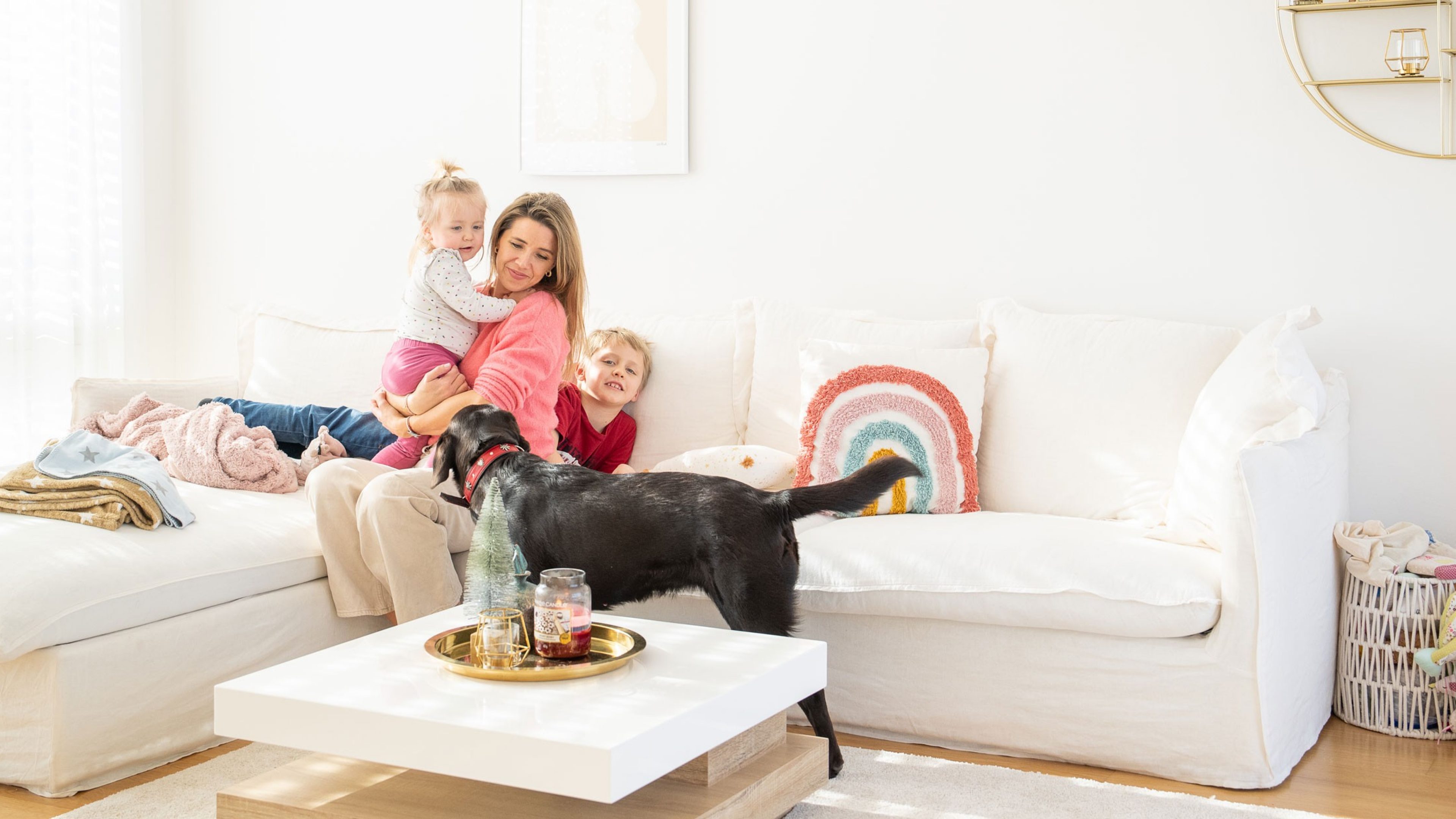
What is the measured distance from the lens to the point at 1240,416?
227 centimetres

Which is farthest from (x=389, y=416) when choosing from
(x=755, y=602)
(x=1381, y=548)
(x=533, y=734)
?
(x=1381, y=548)

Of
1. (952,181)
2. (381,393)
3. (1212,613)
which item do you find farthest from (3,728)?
(952,181)

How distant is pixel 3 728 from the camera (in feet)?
6.80

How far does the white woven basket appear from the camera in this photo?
94.0 inches

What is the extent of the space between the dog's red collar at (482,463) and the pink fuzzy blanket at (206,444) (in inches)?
34.9

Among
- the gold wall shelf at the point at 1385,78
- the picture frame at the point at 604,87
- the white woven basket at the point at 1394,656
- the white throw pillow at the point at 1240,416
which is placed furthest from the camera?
the picture frame at the point at 604,87

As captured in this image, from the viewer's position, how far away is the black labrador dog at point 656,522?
2.00 m

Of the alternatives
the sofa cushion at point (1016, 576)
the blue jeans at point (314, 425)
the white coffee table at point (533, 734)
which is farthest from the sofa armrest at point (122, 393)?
the sofa cushion at point (1016, 576)

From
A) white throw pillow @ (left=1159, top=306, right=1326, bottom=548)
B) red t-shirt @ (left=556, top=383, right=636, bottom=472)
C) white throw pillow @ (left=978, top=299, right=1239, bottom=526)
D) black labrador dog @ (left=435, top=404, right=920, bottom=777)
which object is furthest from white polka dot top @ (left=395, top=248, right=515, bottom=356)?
white throw pillow @ (left=1159, top=306, right=1326, bottom=548)

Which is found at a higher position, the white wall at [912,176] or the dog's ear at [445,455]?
the white wall at [912,176]

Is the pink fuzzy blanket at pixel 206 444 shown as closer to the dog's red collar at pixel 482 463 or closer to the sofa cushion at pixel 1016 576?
the dog's red collar at pixel 482 463

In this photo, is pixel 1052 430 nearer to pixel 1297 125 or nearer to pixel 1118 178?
pixel 1118 178

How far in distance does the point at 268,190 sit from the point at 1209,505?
3.11m

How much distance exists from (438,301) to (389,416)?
0.29m
